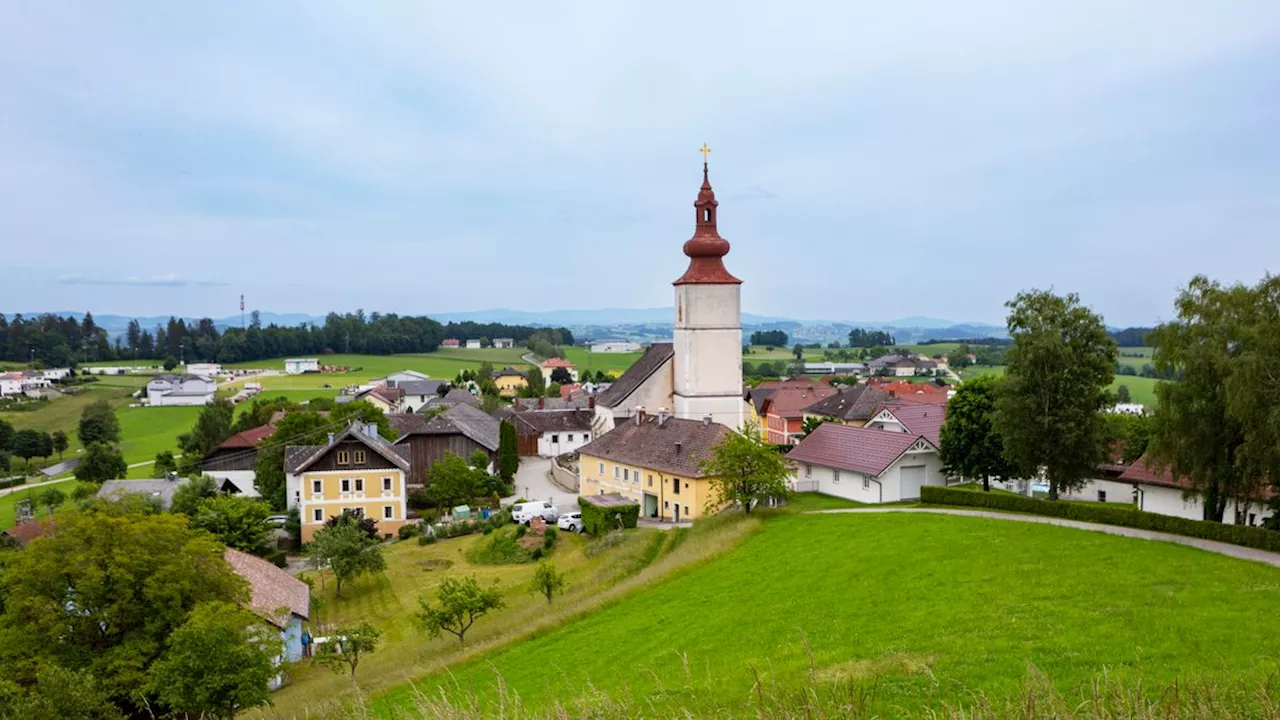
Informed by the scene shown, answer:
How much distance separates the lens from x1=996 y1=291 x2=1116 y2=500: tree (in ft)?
98.3

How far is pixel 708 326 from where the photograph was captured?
4991cm

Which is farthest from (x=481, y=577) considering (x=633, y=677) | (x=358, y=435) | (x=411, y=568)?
(x=633, y=677)

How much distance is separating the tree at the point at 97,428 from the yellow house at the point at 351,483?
4463cm

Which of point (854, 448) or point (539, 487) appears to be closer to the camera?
point (854, 448)

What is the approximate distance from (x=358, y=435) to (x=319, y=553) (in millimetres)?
10565

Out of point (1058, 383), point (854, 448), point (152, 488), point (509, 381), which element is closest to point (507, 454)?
point (152, 488)

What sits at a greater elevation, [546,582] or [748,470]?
[748,470]

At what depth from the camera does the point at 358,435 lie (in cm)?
4438

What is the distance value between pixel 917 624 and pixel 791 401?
63.2 metres

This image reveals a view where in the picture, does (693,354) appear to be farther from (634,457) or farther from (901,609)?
(901,609)

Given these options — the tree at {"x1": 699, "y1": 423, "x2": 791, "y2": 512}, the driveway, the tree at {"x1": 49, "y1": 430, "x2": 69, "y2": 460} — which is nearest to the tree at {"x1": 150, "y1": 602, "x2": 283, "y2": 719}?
the tree at {"x1": 699, "y1": 423, "x2": 791, "y2": 512}

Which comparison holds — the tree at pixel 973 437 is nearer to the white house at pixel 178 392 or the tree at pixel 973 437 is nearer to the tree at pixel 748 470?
the tree at pixel 748 470

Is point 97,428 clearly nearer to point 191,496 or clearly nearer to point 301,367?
point 191,496

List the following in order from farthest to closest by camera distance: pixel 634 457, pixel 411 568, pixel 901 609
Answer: pixel 634 457 < pixel 411 568 < pixel 901 609
